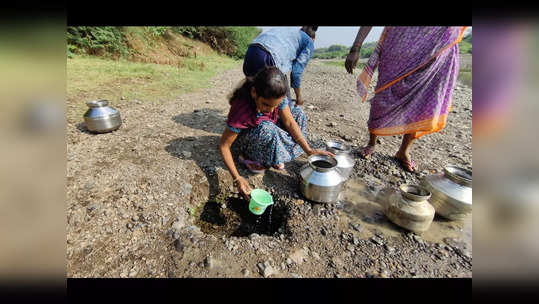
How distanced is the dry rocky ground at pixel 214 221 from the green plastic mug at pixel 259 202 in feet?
0.72

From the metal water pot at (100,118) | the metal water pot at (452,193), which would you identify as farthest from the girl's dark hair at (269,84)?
the metal water pot at (100,118)

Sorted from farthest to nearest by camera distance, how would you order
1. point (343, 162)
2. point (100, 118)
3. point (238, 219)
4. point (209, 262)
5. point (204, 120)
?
point (204, 120)
point (100, 118)
point (343, 162)
point (238, 219)
point (209, 262)

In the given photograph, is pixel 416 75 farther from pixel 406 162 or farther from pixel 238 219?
pixel 238 219

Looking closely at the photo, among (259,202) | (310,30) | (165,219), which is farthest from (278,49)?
(165,219)

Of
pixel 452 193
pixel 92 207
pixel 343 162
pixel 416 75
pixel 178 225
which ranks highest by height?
pixel 416 75

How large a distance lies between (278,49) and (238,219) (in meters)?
2.02

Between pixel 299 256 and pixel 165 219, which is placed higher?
pixel 165 219

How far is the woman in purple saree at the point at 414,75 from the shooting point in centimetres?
239

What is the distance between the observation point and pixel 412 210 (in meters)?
2.04

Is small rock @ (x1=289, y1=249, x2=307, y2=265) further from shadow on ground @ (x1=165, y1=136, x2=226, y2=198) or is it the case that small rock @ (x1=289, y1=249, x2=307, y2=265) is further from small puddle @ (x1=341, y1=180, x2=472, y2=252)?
shadow on ground @ (x1=165, y1=136, x2=226, y2=198)
